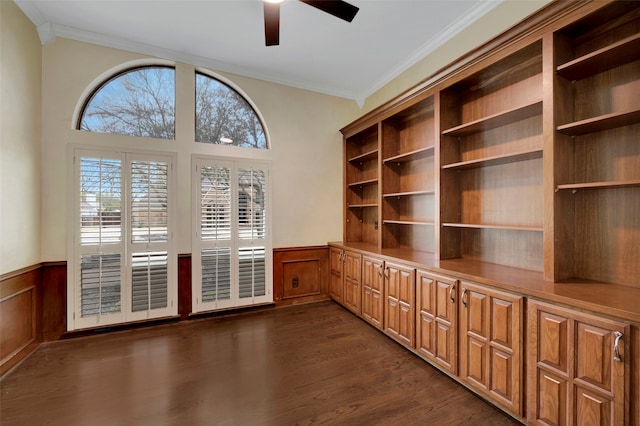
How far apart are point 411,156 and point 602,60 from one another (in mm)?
1683

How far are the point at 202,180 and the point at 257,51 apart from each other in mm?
1720

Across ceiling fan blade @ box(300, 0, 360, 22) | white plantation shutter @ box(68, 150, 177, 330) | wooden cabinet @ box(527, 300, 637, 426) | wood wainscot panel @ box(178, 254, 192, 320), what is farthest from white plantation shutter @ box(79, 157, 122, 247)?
wooden cabinet @ box(527, 300, 637, 426)

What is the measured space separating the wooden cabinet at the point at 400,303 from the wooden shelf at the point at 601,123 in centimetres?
155

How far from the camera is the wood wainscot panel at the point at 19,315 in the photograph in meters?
2.31

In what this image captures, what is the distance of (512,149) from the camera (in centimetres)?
235

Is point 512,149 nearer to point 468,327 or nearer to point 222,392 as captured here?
point 468,327

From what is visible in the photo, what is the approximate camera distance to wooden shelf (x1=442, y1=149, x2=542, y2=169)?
206 cm

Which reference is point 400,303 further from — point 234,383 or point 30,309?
point 30,309

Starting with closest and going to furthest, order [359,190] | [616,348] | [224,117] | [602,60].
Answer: [616,348] < [602,60] < [224,117] < [359,190]

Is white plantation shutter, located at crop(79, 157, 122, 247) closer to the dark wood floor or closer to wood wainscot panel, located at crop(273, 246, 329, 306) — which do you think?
the dark wood floor

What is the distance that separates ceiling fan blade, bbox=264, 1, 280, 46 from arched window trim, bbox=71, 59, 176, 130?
1646mm

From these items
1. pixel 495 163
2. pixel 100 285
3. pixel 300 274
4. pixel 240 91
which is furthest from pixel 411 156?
pixel 100 285

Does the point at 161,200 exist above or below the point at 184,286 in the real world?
above

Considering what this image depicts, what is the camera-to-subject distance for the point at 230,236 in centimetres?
363
